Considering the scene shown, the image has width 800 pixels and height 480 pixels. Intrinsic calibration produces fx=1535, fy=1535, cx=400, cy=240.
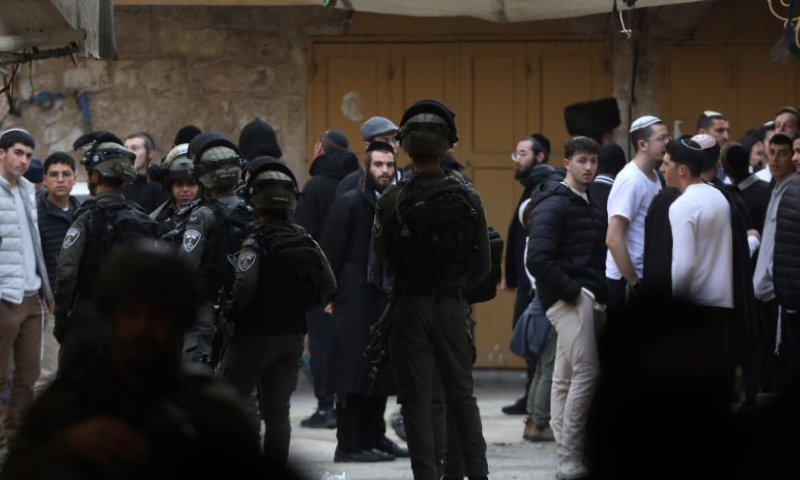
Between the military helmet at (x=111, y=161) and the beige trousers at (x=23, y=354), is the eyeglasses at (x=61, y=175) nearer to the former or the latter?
the beige trousers at (x=23, y=354)

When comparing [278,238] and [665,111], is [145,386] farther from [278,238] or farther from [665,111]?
[665,111]

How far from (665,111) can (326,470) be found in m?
4.93

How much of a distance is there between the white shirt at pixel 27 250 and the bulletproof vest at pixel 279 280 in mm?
2333

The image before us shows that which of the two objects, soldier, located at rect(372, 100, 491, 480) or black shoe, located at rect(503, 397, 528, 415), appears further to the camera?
black shoe, located at rect(503, 397, 528, 415)

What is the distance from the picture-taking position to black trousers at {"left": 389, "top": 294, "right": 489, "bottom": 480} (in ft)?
23.6

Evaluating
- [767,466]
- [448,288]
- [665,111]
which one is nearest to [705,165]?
[448,288]

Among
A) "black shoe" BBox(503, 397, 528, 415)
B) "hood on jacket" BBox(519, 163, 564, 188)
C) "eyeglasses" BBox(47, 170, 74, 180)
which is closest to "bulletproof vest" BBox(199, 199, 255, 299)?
"eyeglasses" BBox(47, 170, 74, 180)

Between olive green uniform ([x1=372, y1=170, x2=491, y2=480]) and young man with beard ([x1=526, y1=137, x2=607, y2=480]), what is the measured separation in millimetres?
1041

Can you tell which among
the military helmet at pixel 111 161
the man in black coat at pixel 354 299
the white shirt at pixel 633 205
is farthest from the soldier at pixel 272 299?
the white shirt at pixel 633 205

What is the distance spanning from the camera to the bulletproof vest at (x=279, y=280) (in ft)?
23.7

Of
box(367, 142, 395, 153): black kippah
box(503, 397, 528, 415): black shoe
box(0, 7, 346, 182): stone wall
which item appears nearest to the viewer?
box(367, 142, 395, 153): black kippah

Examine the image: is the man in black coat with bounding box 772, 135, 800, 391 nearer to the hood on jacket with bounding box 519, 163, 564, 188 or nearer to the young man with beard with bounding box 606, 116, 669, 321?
Answer: the young man with beard with bounding box 606, 116, 669, 321

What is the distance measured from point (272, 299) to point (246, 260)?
23 centimetres

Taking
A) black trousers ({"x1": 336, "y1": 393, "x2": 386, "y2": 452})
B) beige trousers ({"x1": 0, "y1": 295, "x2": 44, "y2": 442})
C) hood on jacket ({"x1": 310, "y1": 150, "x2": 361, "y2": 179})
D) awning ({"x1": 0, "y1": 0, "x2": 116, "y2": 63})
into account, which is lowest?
black trousers ({"x1": 336, "y1": 393, "x2": 386, "y2": 452})
